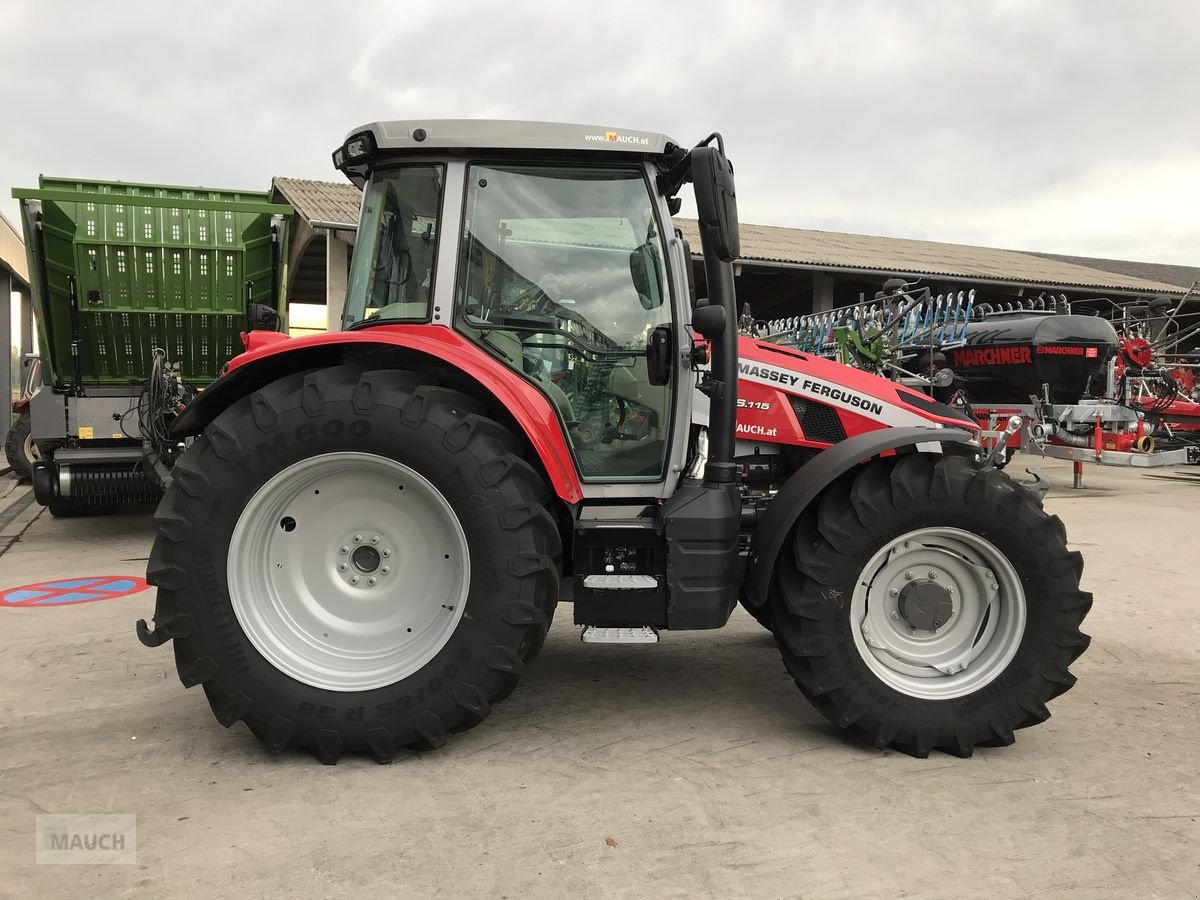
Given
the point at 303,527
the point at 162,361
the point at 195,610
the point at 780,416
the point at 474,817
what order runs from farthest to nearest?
the point at 162,361
the point at 780,416
the point at 303,527
the point at 195,610
the point at 474,817

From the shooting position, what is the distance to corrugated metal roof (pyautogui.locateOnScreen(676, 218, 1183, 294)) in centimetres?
1784

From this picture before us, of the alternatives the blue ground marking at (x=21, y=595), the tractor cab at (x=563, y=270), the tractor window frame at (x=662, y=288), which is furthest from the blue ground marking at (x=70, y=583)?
the tractor window frame at (x=662, y=288)

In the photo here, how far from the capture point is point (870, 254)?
20375 mm

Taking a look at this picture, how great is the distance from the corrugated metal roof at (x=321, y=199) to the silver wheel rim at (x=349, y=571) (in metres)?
8.09

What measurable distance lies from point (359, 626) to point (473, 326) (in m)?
1.16

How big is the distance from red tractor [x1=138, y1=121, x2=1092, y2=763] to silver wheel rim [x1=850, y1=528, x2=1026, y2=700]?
0.01 metres

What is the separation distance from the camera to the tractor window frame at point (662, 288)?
3.21 metres

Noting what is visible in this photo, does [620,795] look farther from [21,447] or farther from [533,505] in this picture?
[21,447]

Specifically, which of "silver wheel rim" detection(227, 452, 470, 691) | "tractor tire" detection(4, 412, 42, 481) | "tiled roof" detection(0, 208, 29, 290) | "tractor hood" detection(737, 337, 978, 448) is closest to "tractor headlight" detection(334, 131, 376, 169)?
"silver wheel rim" detection(227, 452, 470, 691)

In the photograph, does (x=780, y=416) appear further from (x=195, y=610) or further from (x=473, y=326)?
(x=195, y=610)

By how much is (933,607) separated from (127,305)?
681cm

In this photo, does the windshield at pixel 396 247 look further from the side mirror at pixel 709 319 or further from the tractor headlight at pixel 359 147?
the side mirror at pixel 709 319

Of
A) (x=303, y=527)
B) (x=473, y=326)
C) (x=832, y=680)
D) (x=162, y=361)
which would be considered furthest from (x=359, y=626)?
(x=162, y=361)

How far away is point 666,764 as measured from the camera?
3.04 metres
